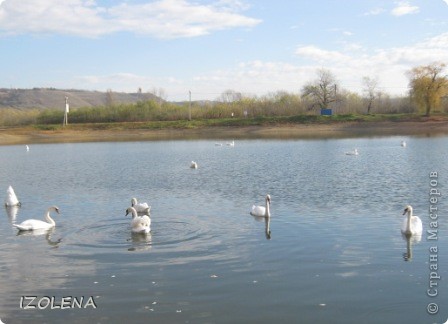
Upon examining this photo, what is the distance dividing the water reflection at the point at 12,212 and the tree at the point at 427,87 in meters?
70.7

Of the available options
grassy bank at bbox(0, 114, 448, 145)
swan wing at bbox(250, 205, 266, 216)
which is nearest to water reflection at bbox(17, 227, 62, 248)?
swan wing at bbox(250, 205, 266, 216)

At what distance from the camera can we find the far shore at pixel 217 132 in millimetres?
72500

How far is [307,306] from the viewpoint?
9.50 m

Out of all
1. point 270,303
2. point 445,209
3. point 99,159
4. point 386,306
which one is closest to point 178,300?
point 270,303

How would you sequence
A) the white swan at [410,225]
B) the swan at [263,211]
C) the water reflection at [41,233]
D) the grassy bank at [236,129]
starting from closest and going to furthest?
the white swan at [410,225] < the water reflection at [41,233] < the swan at [263,211] < the grassy bank at [236,129]

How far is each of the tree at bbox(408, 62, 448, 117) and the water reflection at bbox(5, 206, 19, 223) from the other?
70734 mm

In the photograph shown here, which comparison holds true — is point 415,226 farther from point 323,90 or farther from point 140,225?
point 323,90

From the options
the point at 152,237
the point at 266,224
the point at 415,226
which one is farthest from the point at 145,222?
the point at 415,226

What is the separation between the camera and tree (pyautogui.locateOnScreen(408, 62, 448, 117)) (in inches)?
3110

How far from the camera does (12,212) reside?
63.6 feet

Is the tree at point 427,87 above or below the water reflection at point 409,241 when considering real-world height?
above

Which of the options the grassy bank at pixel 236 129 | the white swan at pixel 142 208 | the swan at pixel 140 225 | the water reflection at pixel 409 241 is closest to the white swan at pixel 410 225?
the water reflection at pixel 409 241

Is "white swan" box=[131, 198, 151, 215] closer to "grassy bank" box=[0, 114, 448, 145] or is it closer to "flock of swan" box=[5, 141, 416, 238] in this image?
"flock of swan" box=[5, 141, 416, 238]

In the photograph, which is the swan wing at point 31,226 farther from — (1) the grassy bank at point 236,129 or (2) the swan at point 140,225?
(1) the grassy bank at point 236,129
